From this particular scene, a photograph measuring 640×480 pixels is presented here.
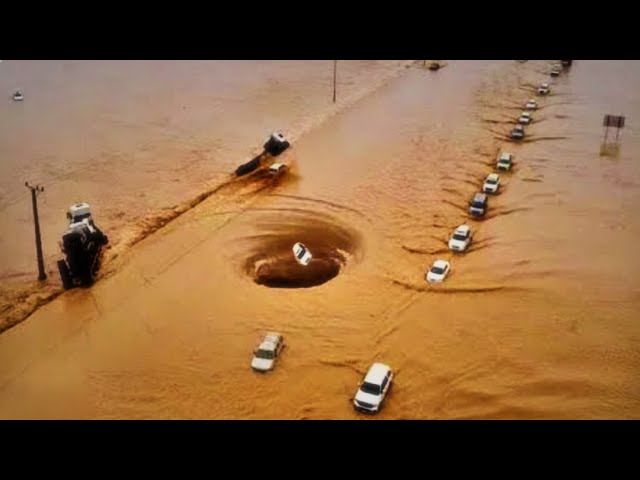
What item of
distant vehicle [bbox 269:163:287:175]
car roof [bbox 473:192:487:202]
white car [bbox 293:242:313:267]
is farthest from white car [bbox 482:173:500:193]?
white car [bbox 293:242:313:267]

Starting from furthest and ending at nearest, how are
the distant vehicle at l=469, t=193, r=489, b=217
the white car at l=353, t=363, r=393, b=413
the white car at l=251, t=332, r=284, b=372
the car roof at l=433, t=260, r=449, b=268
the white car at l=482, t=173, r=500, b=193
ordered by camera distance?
the white car at l=482, t=173, r=500, b=193 < the distant vehicle at l=469, t=193, r=489, b=217 < the car roof at l=433, t=260, r=449, b=268 < the white car at l=251, t=332, r=284, b=372 < the white car at l=353, t=363, r=393, b=413

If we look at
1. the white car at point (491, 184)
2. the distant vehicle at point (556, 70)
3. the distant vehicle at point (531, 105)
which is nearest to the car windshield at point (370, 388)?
the white car at point (491, 184)

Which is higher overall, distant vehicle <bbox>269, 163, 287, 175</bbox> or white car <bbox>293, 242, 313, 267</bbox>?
distant vehicle <bbox>269, 163, 287, 175</bbox>

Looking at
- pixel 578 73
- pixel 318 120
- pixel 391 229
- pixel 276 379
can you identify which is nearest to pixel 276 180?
pixel 391 229

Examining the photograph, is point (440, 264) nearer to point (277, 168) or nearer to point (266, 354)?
point (266, 354)

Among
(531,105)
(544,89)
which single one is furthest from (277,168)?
(544,89)

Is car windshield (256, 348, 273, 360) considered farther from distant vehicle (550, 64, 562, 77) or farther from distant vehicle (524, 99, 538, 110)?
distant vehicle (550, 64, 562, 77)
